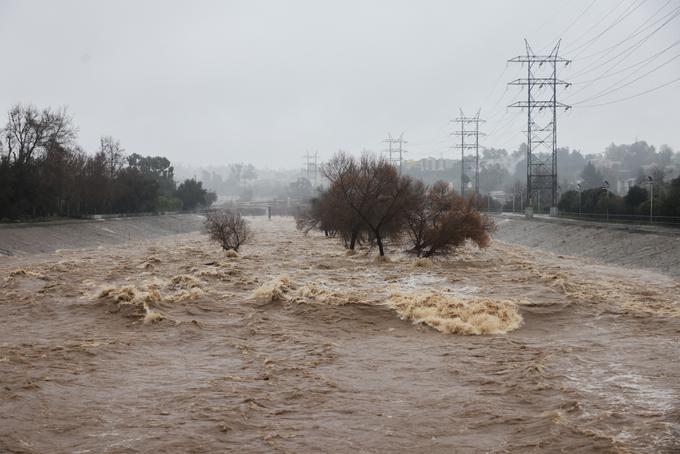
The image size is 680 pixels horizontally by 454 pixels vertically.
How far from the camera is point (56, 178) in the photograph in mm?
75688

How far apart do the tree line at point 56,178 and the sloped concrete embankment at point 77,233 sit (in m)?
4.21

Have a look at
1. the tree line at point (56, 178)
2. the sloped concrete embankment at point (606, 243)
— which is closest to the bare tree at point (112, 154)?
the tree line at point (56, 178)

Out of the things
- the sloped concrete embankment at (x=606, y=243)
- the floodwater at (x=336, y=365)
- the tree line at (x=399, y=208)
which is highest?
the tree line at (x=399, y=208)

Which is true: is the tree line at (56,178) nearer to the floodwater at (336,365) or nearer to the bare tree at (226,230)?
the bare tree at (226,230)

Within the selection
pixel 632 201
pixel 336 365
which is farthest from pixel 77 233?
pixel 336 365

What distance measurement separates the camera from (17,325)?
70.9 ft

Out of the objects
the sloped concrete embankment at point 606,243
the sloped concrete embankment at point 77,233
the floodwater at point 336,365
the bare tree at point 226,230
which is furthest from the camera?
the bare tree at point 226,230

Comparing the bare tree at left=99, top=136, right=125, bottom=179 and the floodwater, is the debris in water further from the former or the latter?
the bare tree at left=99, top=136, right=125, bottom=179

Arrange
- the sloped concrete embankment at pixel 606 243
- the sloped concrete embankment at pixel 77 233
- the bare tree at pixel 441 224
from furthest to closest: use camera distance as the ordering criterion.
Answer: the sloped concrete embankment at pixel 77 233, the bare tree at pixel 441 224, the sloped concrete embankment at pixel 606 243

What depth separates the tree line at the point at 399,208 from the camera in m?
47.6

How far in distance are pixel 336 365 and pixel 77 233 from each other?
189ft

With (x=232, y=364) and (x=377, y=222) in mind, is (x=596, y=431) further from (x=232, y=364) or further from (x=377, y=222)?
(x=377, y=222)

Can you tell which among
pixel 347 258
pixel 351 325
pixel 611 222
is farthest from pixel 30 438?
pixel 611 222

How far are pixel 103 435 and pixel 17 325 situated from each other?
12.1m
